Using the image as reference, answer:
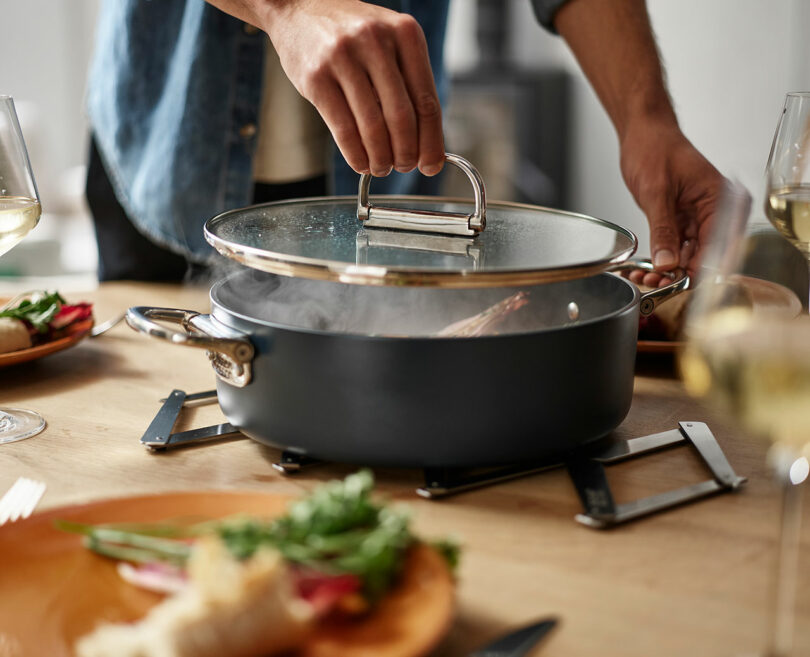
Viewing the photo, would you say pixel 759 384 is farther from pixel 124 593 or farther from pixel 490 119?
pixel 490 119

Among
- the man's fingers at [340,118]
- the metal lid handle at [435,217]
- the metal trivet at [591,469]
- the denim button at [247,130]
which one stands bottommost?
the metal trivet at [591,469]

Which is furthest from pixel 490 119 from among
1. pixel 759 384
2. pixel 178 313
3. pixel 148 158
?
pixel 759 384

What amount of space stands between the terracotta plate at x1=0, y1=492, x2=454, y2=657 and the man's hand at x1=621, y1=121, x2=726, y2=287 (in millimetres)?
787

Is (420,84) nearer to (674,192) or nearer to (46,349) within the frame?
(674,192)

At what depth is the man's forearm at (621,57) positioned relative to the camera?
1.50m

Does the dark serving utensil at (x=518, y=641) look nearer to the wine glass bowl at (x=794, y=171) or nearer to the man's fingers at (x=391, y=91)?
the wine glass bowl at (x=794, y=171)

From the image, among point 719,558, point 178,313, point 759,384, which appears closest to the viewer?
point 759,384

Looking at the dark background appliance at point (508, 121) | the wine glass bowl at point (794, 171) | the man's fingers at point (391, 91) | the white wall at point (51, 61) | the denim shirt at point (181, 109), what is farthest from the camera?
the white wall at point (51, 61)

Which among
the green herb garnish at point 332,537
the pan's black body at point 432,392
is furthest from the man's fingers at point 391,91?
the green herb garnish at point 332,537

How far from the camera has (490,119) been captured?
5.32 m

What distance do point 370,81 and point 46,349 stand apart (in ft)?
2.00

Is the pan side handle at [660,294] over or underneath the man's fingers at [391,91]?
underneath

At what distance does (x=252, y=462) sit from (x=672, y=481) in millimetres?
444

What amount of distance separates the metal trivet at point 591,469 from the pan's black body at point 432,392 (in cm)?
3
